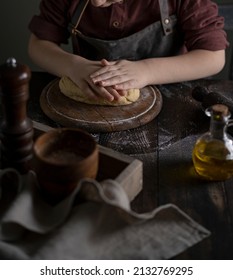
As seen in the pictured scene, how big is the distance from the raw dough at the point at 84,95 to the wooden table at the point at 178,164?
0.06 metres

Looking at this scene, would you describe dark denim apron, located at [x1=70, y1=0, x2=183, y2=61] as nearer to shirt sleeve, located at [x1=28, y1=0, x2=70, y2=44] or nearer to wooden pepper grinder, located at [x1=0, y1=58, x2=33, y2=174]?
shirt sleeve, located at [x1=28, y1=0, x2=70, y2=44]

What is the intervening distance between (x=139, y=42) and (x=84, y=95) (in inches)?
10.6

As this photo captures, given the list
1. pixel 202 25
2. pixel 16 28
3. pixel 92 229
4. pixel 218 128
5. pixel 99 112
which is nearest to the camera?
pixel 92 229

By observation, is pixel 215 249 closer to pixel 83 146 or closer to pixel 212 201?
pixel 212 201

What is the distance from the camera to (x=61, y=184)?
23.5 inches

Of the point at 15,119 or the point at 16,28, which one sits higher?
the point at 15,119

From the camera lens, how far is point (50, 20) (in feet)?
3.68

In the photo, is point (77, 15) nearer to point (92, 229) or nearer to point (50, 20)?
point (50, 20)

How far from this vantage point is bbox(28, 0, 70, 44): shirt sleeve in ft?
3.65

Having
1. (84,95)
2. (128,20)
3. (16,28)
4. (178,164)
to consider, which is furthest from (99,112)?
(16,28)

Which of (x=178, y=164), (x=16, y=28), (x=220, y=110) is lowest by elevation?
(x=16, y=28)

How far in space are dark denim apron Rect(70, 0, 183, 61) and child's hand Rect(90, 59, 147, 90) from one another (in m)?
0.14

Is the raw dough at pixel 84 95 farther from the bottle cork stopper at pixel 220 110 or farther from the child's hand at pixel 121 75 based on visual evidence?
the bottle cork stopper at pixel 220 110

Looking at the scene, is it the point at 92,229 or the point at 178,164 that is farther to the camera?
the point at 178,164
